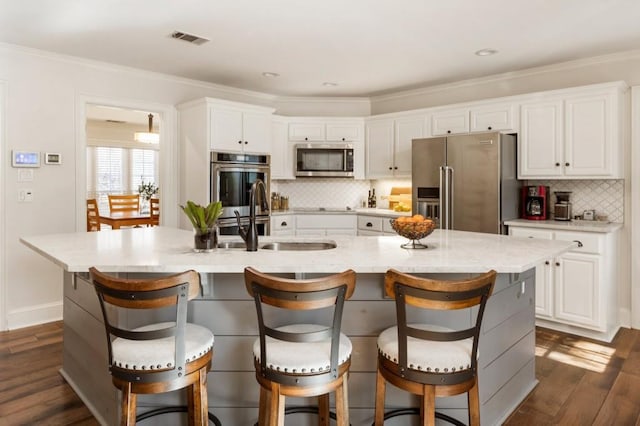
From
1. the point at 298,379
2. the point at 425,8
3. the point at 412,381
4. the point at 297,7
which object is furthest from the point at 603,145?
the point at 298,379

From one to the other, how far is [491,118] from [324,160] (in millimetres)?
2140


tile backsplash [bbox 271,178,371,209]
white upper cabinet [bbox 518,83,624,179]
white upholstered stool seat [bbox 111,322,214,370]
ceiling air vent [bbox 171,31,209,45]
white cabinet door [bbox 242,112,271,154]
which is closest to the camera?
white upholstered stool seat [bbox 111,322,214,370]

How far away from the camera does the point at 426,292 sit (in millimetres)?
1705

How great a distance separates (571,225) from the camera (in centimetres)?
388

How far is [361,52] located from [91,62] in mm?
2723

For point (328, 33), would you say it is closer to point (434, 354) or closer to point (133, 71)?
point (133, 71)

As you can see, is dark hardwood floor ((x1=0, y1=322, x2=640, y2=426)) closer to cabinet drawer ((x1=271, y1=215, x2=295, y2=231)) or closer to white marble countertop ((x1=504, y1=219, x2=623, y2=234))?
white marble countertop ((x1=504, y1=219, x2=623, y2=234))

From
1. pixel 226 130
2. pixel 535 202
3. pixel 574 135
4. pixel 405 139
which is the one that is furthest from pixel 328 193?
pixel 574 135

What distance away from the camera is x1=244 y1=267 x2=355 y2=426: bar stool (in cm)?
166

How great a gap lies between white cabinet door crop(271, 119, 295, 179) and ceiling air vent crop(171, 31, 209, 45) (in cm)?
189

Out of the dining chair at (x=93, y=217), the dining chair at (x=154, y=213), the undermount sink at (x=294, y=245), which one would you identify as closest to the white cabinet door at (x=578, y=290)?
the undermount sink at (x=294, y=245)

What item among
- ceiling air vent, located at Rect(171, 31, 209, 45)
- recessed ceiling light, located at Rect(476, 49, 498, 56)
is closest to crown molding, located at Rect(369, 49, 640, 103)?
recessed ceiling light, located at Rect(476, 49, 498, 56)

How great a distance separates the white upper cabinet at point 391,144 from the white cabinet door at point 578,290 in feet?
6.87

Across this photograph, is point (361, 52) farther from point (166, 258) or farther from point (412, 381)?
point (412, 381)
